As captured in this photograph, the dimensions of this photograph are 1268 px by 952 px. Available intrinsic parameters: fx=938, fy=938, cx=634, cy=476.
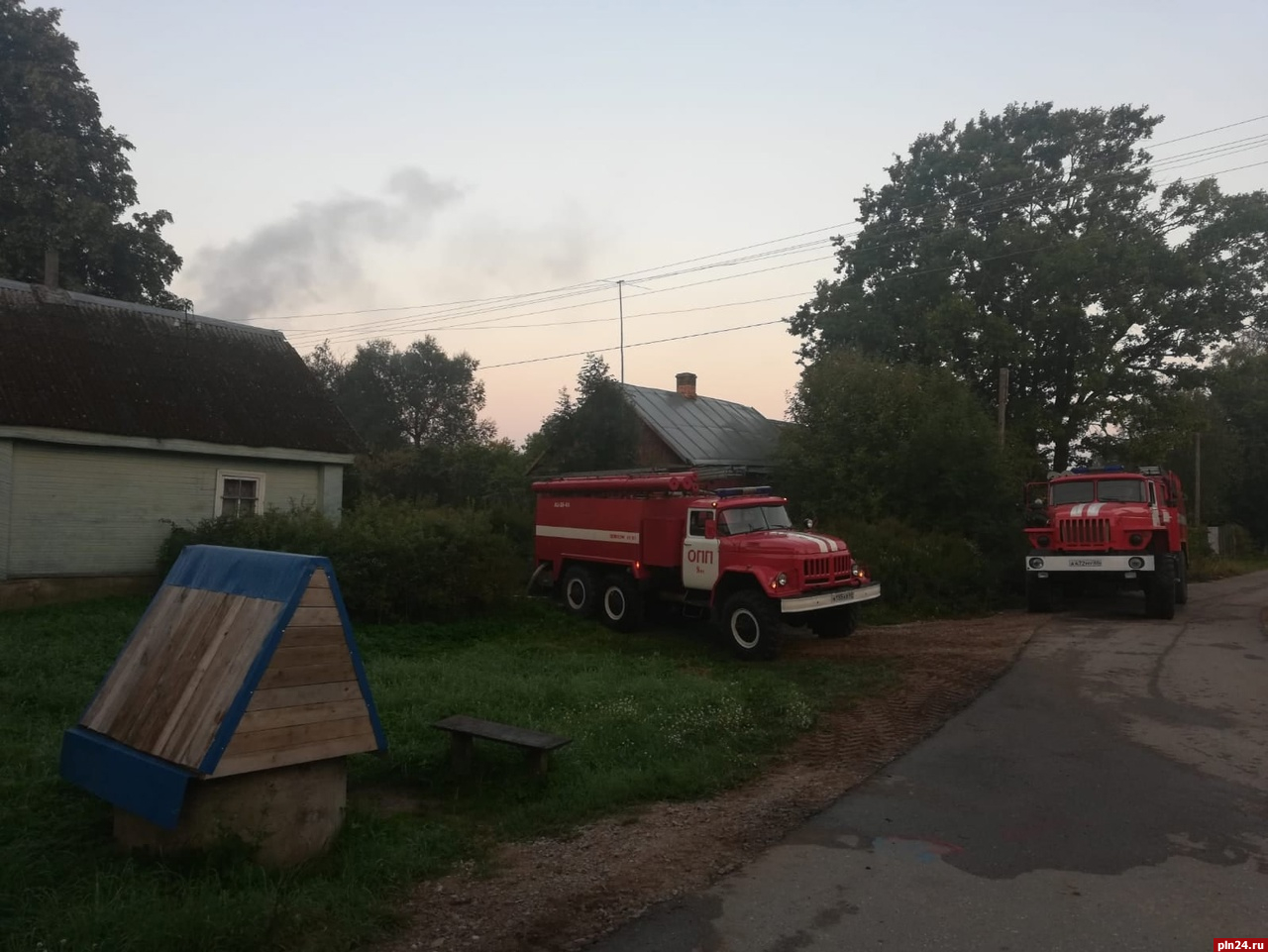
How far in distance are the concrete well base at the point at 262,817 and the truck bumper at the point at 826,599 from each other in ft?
25.0

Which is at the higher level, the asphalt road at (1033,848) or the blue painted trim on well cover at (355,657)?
the blue painted trim on well cover at (355,657)

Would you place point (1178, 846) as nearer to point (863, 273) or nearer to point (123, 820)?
point (123, 820)

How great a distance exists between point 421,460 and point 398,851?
77.3ft

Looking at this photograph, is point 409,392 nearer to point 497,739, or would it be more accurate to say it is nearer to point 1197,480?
point 1197,480

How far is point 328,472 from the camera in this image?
1839cm

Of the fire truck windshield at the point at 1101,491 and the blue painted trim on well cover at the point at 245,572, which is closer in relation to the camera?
the blue painted trim on well cover at the point at 245,572

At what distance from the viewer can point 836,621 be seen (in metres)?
13.7

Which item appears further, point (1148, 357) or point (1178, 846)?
point (1148, 357)

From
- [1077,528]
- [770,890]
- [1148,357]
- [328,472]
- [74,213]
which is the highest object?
[74,213]

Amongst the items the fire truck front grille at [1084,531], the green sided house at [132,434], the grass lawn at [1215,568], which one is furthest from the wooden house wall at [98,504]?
the grass lawn at [1215,568]

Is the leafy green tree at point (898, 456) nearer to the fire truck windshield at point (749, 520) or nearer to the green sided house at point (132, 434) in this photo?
the fire truck windshield at point (749, 520)

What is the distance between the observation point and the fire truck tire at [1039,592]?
17.3 meters

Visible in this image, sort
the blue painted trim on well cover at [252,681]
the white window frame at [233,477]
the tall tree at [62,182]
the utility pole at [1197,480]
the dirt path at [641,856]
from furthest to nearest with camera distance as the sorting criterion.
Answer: the utility pole at [1197,480] → the tall tree at [62,182] → the white window frame at [233,477] → the blue painted trim on well cover at [252,681] → the dirt path at [641,856]

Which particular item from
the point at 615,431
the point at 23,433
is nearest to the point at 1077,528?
the point at 615,431
